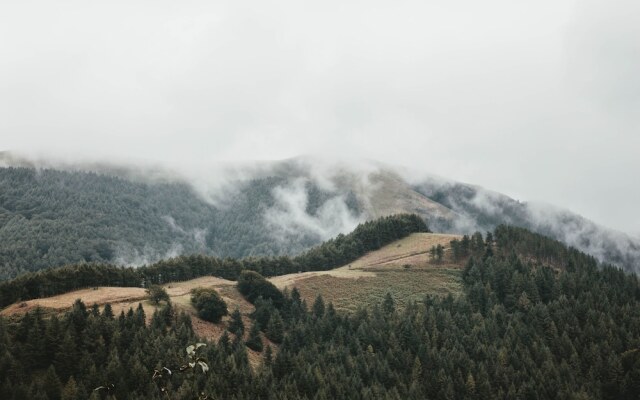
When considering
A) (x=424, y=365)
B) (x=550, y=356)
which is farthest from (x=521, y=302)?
(x=424, y=365)

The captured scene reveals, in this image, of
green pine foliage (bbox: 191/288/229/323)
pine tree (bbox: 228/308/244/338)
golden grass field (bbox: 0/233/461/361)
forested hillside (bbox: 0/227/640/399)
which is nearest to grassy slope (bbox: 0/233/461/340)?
golden grass field (bbox: 0/233/461/361)

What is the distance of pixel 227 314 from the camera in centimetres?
12200

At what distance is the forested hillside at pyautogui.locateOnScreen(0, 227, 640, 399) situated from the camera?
77000 mm

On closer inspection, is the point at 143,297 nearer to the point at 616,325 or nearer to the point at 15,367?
the point at 15,367

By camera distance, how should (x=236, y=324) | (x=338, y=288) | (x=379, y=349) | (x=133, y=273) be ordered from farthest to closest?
(x=338, y=288) → (x=133, y=273) → (x=236, y=324) → (x=379, y=349)

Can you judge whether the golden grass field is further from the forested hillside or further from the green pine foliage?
the forested hillside

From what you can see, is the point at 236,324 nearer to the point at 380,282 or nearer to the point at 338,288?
the point at 338,288

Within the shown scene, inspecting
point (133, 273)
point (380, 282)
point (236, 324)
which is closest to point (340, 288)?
point (380, 282)

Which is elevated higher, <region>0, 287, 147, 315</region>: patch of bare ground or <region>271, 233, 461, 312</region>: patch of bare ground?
<region>0, 287, 147, 315</region>: patch of bare ground

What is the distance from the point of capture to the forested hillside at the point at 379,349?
77.0m

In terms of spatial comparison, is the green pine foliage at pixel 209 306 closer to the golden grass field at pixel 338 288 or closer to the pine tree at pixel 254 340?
the golden grass field at pixel 338 288

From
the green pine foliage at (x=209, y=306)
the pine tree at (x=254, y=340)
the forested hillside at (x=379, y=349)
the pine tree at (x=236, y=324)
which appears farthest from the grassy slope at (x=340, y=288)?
the pine tree at (x=254, y=340)

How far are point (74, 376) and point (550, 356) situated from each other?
93.0 m

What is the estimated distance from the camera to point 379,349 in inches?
4311
